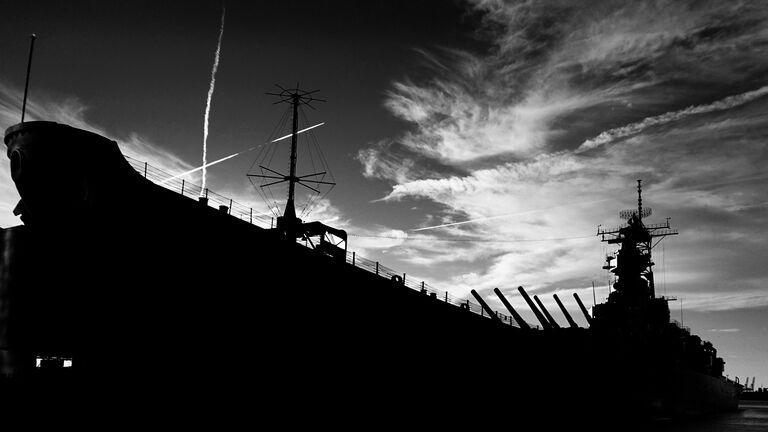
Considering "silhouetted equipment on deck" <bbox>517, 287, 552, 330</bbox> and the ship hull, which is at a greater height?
"silhouetted equipment on deck" <bbox>517, 287, 552, 330</bbox>

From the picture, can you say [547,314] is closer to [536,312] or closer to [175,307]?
[536,312]

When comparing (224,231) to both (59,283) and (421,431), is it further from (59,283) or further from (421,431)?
(421,431)

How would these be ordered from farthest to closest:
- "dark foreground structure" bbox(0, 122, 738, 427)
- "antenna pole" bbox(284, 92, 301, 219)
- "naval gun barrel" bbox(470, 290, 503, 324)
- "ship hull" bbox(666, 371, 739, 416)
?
"ship hull" bbox(666, 371, 739, 416) → "naval gun barrel" bbox(470, 290, 503, 324) → "antenna pole" bbox(284, 92, 301, 219) → "dark foreground structure" bbox(0, 122, 738, 427)

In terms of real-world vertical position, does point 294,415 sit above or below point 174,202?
below

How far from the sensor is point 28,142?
18.1 meters

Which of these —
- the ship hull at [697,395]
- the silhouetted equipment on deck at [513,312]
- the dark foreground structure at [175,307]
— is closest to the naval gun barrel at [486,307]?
the silhouetted equipment on deck at [513,312]

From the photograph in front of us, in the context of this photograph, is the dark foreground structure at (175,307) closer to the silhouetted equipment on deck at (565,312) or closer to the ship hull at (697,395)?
the silhouetted equipment on deck at (565,312)

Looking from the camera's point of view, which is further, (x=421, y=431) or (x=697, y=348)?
(x=697, y=348)

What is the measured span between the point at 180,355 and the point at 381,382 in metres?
9.31

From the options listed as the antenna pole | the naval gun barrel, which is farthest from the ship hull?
the antenna pole

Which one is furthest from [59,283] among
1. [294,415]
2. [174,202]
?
[294,415]

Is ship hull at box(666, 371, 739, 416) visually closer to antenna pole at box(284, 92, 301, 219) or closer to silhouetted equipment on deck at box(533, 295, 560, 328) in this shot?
silhouetted equipment on deck at box(533, 295, 560, 328)

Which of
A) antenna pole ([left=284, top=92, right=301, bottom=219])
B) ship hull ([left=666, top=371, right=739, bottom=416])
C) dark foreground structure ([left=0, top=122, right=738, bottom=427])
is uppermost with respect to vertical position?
antenna pole ([left=284, top=92, right=301, bottom=219])

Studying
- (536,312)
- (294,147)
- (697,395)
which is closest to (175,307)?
(294,147)
